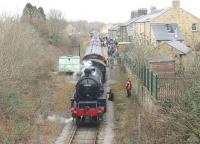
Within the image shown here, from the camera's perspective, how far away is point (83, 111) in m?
19.9

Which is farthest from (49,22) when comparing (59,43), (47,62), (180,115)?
(180,115)

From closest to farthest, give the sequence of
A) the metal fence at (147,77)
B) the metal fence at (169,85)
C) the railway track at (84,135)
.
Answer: the metal fence at (169,85) → the railway track at (84,135) → the metal fence at (147,77)

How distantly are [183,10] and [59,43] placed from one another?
1858cm

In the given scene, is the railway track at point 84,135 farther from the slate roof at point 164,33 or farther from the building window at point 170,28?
the building window at point 170,28

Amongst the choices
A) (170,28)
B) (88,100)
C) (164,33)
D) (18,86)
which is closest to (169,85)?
(88,100)

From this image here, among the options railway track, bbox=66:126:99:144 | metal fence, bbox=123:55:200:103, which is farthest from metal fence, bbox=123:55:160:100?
railway track, bbox=66:126:99:144

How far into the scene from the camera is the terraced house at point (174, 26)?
4219cm

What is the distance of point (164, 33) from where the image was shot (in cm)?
4225

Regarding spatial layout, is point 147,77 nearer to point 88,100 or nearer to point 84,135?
point 88,100

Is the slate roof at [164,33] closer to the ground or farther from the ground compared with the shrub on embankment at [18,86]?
farther from the ground

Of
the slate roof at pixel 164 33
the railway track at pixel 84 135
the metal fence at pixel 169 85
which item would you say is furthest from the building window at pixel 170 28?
the railway track at pixel 84 135

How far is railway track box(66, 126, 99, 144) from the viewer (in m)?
17.9

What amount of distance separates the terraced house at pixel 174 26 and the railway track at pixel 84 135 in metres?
22.8

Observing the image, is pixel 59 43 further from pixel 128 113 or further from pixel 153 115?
pixel 153 115
